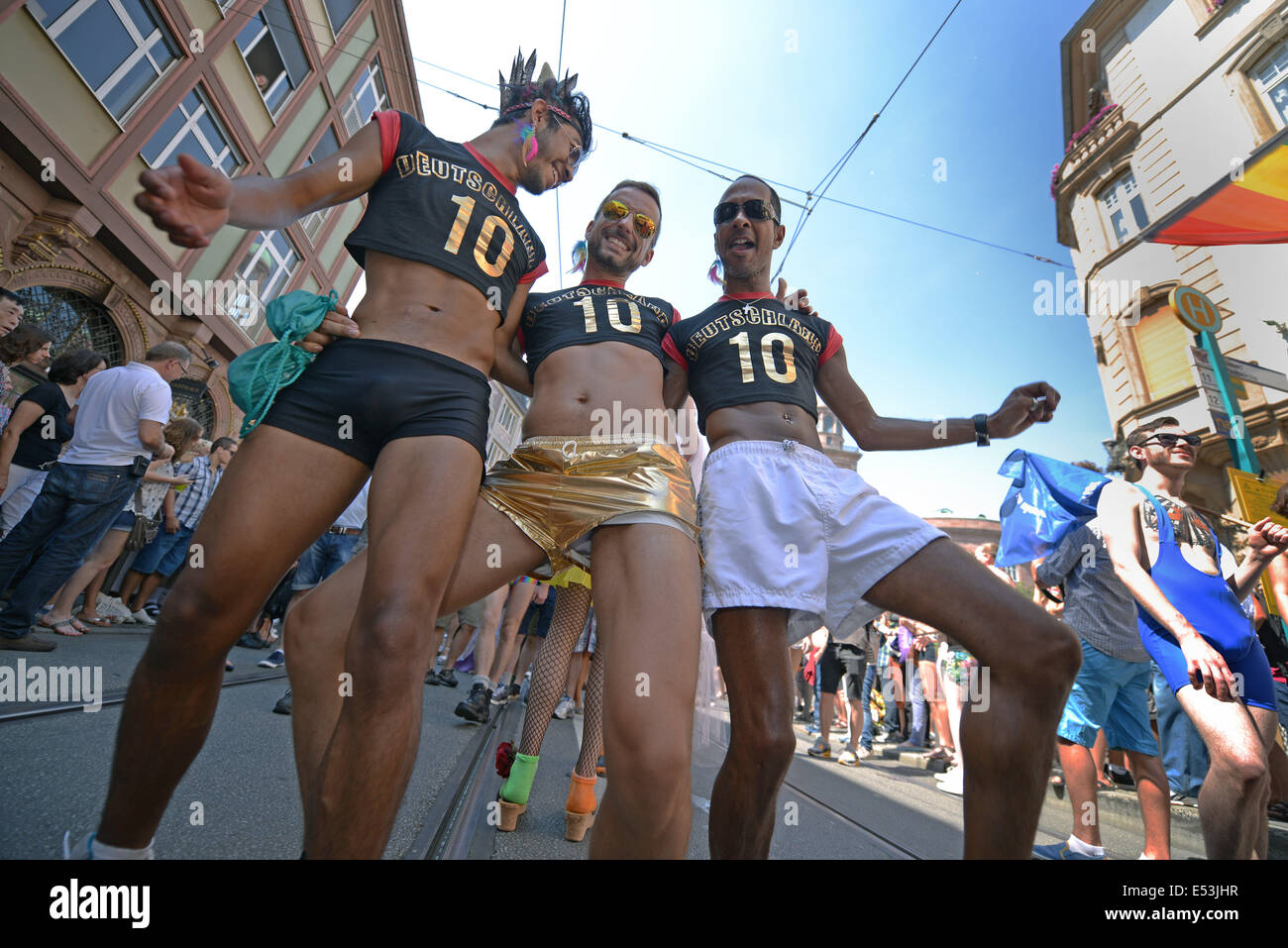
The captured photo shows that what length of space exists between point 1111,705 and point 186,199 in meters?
4.42

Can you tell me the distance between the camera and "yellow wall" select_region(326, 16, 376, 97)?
14125mm

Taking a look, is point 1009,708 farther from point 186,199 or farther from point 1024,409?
point 186,199

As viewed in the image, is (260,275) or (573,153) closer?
(573,153)

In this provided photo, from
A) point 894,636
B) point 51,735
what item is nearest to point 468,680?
point 51,735

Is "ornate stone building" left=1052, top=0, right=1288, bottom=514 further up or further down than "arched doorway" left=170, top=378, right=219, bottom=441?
further up

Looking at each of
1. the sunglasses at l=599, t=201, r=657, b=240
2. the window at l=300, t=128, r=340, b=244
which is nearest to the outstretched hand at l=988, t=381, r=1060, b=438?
the sunglasses at l=599, t=201, r=657, b=240

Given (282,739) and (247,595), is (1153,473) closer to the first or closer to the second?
(247,595)

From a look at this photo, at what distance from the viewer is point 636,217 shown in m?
2.48

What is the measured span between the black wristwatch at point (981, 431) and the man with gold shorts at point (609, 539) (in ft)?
3.81

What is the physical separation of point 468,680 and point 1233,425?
34.6ft

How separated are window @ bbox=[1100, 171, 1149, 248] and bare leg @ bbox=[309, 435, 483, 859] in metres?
18.5

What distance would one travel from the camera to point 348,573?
1.68 meters

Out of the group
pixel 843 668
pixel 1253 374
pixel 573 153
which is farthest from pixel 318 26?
pixel 1253 374

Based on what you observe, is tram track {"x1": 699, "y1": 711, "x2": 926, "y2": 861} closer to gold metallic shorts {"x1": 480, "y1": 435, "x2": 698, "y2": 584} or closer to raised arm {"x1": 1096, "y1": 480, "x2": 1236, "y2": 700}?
gold metallic shorts {"x1": 480, "y1": 435, "x2": 698, "y2": 584}
